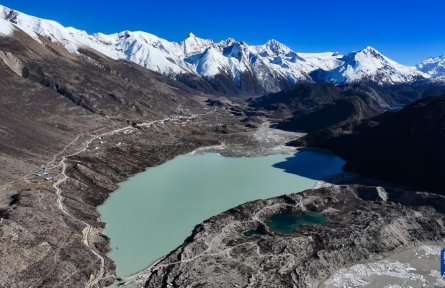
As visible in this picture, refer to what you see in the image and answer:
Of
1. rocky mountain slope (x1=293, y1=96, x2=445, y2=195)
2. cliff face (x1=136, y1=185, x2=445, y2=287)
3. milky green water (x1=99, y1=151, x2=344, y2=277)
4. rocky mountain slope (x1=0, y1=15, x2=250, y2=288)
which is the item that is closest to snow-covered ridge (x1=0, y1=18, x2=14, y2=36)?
rocky mountain slope (x1=0, y1=15, x2=250, y2=288)

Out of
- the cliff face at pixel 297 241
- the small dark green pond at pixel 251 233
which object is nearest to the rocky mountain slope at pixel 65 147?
the cliff face at pixel 297 241

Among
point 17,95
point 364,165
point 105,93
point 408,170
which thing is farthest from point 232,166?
point 105,93

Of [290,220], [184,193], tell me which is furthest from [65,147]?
[290,220]

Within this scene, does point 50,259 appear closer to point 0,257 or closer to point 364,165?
point 0,257

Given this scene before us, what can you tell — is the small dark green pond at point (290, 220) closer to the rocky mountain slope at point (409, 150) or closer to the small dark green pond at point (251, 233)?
the small dark green pond at point (251, 233)

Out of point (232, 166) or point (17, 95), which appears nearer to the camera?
point (232, 166)

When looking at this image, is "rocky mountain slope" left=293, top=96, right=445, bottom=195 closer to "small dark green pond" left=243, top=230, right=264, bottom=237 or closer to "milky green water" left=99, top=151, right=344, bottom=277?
"milky green water" left=99, top=151, right=344, bottom=277

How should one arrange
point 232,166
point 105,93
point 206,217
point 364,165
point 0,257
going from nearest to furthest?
point 0,257
point 206,217
point 364,165
point 232,166
point 105,93
